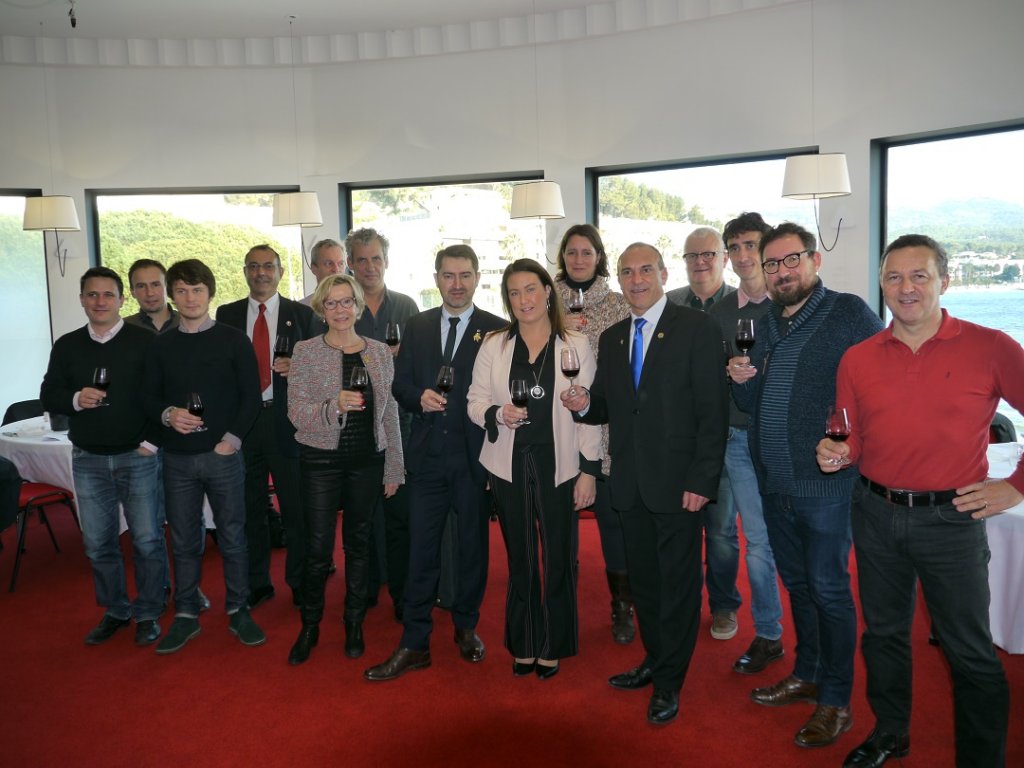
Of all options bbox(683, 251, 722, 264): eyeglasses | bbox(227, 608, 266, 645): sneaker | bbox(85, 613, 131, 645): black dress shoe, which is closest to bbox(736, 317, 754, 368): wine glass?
bbox(683, 251, 722, 264): eyeglasses

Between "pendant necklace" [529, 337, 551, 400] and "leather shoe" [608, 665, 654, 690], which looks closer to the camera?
"pendant necklace" [529, 337, 551, 400]

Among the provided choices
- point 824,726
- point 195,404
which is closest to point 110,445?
point 195,404

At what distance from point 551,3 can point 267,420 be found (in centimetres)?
491

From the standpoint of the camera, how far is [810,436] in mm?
2758

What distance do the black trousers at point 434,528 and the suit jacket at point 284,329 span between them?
898mm

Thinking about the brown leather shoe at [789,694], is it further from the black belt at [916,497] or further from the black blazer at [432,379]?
the black blazer at [432,379]

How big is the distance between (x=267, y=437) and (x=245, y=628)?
3.22 ft

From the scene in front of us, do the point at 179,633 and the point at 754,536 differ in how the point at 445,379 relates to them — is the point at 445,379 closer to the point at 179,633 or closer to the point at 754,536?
the point at 754,536

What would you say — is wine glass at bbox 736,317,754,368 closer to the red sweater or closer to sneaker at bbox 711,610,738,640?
the red sweater

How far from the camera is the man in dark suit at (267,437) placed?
427cm

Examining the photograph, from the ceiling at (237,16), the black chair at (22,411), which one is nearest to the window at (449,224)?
the ceiling at (237,16)

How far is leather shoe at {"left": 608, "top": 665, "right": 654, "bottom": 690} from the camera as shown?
3342mm

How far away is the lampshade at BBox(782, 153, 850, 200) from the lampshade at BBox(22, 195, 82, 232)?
5871 mm

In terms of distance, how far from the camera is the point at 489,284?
27.8 feet
